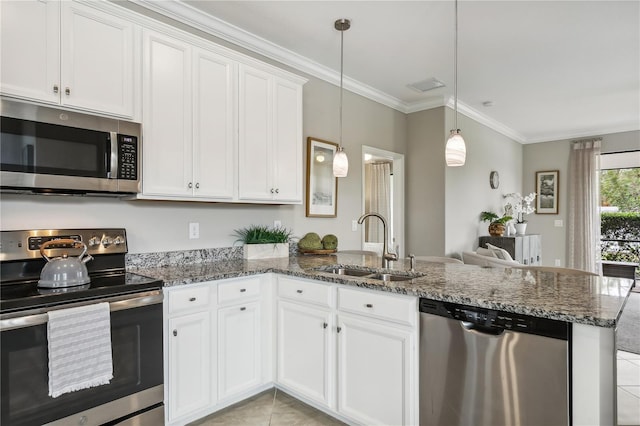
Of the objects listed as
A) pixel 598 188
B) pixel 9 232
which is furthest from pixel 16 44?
pixel 598 188

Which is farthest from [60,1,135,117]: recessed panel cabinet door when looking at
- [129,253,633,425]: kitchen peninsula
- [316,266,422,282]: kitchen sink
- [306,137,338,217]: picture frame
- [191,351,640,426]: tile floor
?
[191,351,640,426]: tile floor

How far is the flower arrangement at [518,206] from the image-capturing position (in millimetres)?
6379

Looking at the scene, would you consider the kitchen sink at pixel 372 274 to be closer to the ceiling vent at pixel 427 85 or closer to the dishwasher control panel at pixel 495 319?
the dishwasher control panel at pixel 495 319

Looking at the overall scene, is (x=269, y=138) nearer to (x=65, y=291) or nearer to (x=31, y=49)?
(x=31, y=49)

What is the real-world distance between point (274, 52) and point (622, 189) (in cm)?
709

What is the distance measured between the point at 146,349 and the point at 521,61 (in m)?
3.89

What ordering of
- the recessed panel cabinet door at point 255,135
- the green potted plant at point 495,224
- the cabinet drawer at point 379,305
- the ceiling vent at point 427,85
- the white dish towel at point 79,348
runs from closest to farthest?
Answer: the white dish towel at point 79,348
the cabinet drawer at point 379,305
the recessed panel cabinet door at point 255,135
the ceiling vent at point 427,85
the green potted plant at point 495,224

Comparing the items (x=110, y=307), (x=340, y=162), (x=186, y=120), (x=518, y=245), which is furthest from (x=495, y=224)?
(x=110, y=307)

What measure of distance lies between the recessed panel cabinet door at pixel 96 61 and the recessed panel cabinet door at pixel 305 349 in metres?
1.58

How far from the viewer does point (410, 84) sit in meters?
4.11

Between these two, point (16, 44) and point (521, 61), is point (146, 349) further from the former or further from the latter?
point (521, 61)

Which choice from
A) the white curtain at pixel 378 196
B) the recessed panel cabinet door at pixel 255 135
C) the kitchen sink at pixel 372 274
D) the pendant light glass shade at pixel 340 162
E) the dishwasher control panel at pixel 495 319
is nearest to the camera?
the dishwasher control panel at pixel 495 319

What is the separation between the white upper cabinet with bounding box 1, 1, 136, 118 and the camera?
5.77 ft

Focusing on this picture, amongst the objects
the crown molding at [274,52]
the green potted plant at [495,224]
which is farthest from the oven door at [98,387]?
the green potted plant at [495,224]
